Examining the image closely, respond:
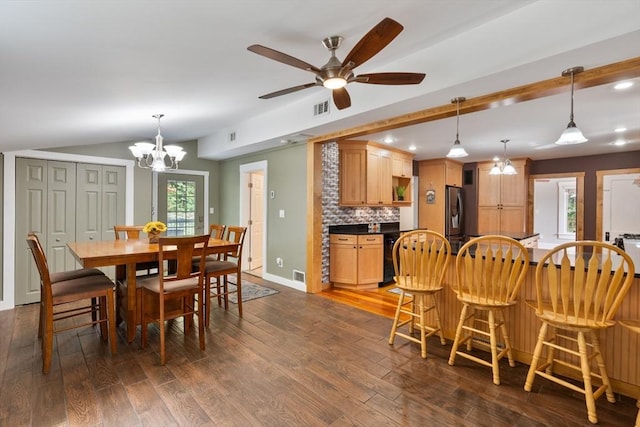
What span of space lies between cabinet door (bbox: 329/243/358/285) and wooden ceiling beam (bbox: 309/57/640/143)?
1853 mm

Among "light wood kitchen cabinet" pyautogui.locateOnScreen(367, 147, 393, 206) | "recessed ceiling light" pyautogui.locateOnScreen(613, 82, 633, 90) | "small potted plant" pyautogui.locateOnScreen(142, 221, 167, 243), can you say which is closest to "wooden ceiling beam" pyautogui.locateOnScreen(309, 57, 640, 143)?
"recessed ceiling light" pyautogui.locateOnScreen(613, 82, 633, 90)

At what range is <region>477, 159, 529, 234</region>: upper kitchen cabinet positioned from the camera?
256 inches

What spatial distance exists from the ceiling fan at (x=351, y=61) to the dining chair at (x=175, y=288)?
5.27 feet

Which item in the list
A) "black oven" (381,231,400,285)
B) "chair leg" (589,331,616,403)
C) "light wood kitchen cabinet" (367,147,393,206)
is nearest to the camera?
"chair leg" (589,331,616,403)

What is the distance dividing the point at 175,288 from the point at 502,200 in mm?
6654

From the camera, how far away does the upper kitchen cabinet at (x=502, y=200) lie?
650 cm

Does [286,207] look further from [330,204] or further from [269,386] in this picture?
[269,386]

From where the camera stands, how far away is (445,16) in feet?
6.92

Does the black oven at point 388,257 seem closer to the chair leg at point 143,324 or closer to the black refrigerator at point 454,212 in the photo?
the black refrigerator at point 454,212

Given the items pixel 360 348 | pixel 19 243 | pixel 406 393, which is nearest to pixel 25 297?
pixel 19 243

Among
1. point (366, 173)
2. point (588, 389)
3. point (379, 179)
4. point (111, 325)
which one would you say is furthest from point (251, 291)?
point (588, 389)

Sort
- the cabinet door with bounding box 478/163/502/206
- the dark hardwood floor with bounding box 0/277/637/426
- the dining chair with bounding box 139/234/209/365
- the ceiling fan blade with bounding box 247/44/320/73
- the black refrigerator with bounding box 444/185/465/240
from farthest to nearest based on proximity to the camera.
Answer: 1. the cabinet door with bounding box 478/163/502/206
2. the black refrigerator with bounding box 444/185/465/240
3. the dining chair with bounding box 139/234/209/365
4. the dark hardwood floor with bounding box 0/277/637/426
5. the ceiling fan blade with bounding box 247/44/320/73

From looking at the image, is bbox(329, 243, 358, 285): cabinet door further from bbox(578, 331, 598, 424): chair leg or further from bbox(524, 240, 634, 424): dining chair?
bbox(578, 331, 598, 424): chair leg

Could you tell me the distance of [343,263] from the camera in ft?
15.8
